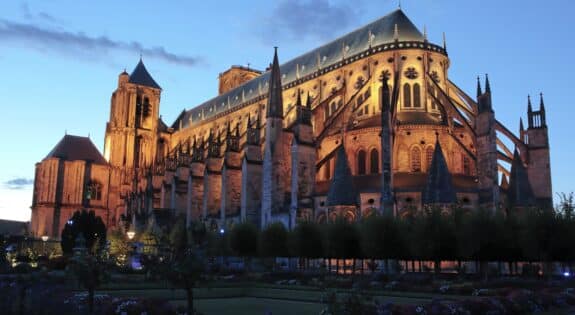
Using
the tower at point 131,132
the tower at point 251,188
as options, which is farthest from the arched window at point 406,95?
the tower at point 131,132

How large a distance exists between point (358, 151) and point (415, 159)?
4.62m

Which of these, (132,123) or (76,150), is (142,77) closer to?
(132,123)

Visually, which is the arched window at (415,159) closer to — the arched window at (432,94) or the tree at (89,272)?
the arched window at (432,94)

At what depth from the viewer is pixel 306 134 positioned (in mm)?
45094

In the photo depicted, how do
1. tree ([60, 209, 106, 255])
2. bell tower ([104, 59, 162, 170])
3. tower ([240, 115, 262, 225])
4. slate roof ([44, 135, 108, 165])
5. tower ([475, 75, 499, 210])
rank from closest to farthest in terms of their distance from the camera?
tower ([475, 75, 499, 210]), tower ([240, 115, 262, 225]), tree ([60, 209, 106, 255]), slate roof ([44, 135, 108, 165]), bell tower ([104, 59, 162, 170])

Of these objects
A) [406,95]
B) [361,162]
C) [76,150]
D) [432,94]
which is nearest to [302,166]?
[361,162]

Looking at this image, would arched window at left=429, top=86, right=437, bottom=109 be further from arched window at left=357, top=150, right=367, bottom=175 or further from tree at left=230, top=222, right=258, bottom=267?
tree at left=230, top=222, right=258, bottom=267

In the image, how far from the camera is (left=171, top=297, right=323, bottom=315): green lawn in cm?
1822

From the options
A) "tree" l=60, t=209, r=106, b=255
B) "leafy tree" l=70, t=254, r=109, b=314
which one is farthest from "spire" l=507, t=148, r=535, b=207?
"tree" l=60, t=209, r=106, b=255

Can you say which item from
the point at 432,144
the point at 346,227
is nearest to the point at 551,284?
the point at 346,227

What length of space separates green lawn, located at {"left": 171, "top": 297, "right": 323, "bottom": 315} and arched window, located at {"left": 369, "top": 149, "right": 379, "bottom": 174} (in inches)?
918

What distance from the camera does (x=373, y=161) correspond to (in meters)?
45.6

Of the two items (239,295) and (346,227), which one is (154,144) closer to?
(346,227)

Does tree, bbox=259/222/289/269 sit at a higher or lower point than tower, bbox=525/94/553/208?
lower
